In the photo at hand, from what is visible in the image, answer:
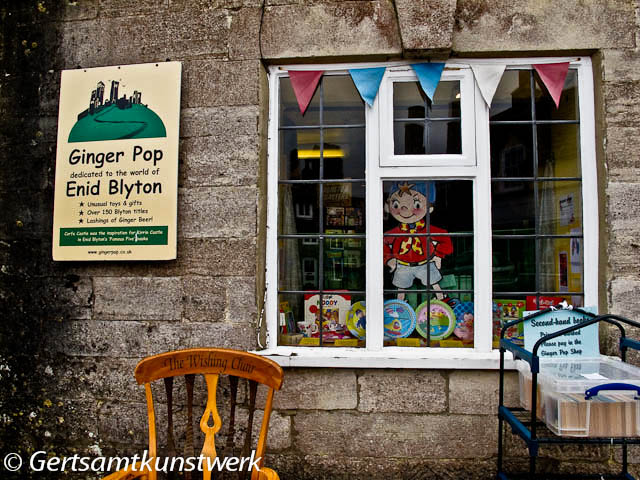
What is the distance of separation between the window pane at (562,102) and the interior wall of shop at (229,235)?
0.46 ft

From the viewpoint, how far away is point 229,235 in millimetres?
2877

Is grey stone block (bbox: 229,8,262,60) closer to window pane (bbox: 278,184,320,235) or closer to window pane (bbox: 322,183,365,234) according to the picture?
window pane (bbox: 278,184,320,235)

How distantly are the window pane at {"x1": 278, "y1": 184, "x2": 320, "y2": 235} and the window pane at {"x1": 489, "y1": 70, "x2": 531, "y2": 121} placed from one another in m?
1.15

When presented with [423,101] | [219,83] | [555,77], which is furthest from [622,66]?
[219,83]

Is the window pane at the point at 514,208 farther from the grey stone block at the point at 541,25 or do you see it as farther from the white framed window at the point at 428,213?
the grey stone block at the point at 541,25

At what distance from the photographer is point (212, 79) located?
295 cm

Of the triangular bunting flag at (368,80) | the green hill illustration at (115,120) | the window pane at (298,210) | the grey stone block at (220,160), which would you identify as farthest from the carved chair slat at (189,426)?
the triangular bunting flag at (368,80)

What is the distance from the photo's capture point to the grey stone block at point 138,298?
2891mm

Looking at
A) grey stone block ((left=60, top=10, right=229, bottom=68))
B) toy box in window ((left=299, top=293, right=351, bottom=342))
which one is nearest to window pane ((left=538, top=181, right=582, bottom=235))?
toy box in window ((left=299, top=293, right=351, bottom=342))

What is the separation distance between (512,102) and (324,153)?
114cm

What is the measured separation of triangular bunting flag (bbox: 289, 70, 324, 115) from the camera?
3.00 metres

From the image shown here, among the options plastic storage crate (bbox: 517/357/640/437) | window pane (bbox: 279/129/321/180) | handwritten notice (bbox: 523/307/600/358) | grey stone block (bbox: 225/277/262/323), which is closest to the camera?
plastic storage crate (bbox: 517/357/640/437)

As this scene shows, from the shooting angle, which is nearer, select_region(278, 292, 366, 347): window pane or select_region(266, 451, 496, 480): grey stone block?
select_region(266, 451, 496, 480): grey stone block

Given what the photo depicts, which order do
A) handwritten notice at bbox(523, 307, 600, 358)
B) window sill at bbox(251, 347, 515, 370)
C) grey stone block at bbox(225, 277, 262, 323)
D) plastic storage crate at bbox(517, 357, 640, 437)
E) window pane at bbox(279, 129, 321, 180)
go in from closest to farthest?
plastic storage crate at bbox(517, 357, 640, 437)
handwritten notice at bbox(523, 307, 600, 358)
window sill at bbox(251, 347, 515, 370)
grey stone block at bbox(225, 277, 262, 323)
window pane at bbox(279, 129, 321, 180)
